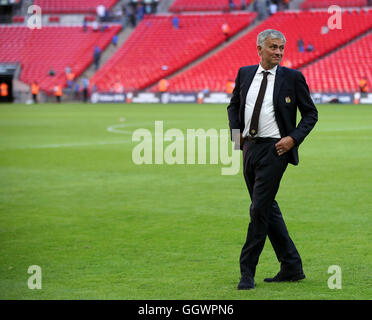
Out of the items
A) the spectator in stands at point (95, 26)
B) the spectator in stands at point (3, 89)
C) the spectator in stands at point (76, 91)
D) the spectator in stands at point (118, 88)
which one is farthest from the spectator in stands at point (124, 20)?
the spectator in stands at point (3, 89)

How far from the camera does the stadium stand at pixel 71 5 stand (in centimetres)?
6562

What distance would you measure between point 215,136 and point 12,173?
8.83 meters

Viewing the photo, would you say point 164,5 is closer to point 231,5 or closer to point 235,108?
point 231,5

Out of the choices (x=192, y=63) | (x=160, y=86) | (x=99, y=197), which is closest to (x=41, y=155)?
(x=99, y=197)

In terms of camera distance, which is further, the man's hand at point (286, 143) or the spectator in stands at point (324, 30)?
the spectator in stands at point (324, 30)

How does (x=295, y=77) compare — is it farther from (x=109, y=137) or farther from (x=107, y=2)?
(x=107, y=2)

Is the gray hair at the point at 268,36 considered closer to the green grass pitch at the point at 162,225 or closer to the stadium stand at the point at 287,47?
the green grass pitch at the point at 162,225

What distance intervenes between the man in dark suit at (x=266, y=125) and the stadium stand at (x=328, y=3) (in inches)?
2035

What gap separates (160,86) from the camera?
2073 inches

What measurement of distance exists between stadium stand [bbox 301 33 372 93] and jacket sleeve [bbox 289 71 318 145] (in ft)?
137

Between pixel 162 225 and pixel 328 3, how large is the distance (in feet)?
162

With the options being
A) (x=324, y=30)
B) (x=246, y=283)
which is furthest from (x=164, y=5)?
(x=246, y=283)

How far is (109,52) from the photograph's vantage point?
204 feet

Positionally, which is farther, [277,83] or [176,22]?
[176,22]
